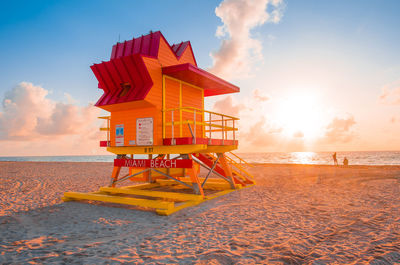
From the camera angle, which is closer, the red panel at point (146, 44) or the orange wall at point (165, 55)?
the orange wall at point (165, 55)

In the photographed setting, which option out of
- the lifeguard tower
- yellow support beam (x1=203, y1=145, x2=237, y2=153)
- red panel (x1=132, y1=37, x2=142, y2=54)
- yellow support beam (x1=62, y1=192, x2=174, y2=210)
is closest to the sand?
yellow support beam (x1=62, y1=192, x2=174, y2=210)

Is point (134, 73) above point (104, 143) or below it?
above

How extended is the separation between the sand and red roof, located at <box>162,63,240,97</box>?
5.05 meters

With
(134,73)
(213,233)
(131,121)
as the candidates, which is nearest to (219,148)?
(131,121)

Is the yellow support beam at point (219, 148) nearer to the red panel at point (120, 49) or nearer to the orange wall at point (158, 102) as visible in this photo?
the orange wall at point (158, 102)

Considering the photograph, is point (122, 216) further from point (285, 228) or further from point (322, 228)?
point (322, 228)

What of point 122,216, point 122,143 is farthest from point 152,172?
point 122,216

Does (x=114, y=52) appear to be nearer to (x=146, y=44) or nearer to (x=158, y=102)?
(x=146, y=44)

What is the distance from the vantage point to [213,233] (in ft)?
18.7

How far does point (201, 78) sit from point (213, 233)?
691 cm

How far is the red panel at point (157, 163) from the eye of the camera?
30.4 feet

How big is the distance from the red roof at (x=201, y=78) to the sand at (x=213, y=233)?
199 inches

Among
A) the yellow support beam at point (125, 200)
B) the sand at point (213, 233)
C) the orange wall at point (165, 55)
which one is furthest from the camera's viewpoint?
the orange wall at point (165, 55)

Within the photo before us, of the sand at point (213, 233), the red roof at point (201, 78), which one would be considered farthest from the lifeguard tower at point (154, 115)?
the sand at point (213, 233)
